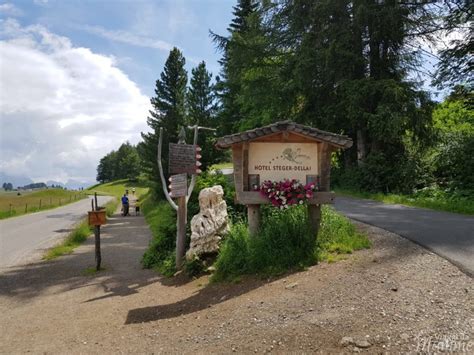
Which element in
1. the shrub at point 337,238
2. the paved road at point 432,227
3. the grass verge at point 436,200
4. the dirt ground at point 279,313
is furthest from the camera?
the grass verge at point 436,200

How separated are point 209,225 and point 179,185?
1170mm

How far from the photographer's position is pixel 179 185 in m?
8.75

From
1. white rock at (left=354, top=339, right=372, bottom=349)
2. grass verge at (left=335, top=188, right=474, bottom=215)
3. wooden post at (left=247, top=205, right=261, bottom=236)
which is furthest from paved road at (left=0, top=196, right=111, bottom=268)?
grass verge at (left=335, top=188, right=474, bottom=215)

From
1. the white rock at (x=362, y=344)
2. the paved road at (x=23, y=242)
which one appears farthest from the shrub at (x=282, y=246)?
the paved road at (x=23, y=242)

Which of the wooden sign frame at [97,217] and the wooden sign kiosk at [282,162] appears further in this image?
the wooden sign frame at [97,217]

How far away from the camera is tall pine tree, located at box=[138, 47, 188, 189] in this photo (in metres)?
31.6

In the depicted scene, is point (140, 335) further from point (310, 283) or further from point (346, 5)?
point (346, 5)

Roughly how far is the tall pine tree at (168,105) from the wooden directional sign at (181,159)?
22.2 metres

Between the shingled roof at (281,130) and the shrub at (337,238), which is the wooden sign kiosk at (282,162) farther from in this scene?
the shrub at (337,238)

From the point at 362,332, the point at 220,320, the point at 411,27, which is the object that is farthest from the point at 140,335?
the point at 411,27

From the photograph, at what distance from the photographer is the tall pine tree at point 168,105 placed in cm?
3156

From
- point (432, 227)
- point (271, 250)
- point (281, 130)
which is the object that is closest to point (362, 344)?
point (271, 250)

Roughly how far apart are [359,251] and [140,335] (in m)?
3.90

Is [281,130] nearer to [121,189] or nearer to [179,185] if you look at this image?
[179,185]
